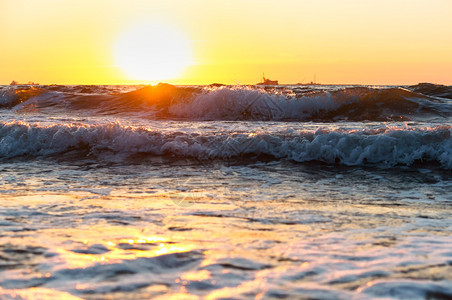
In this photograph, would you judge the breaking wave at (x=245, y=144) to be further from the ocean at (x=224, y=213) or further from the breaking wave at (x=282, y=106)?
the breaking wave at (x=282, y=106)

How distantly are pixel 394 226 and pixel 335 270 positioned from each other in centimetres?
119

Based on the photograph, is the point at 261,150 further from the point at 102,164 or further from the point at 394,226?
the point at 394,226

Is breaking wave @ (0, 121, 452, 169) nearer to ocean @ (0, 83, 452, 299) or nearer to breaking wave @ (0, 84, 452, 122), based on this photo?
ocean @ (0, 83, 452, 299)

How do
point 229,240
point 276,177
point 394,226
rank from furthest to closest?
point 276,177 < point 394,226 < point 229,240

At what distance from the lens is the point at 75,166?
22.1 ft

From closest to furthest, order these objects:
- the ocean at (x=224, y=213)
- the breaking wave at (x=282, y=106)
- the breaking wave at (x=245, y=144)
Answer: the ocean at (x=224, y=213), the breaking wave at (x=245, y=144), the breaking wave at (x=282, y=106)

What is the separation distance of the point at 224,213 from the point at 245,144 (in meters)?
3.97

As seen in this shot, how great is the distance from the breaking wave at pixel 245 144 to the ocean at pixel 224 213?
1.0 inches

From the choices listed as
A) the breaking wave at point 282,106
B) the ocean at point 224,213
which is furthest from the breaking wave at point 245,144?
the breaking wave at point 282,106

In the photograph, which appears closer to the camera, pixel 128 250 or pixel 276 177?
pixel 128 250

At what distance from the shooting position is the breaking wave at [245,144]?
273 inches

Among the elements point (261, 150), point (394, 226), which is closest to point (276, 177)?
point (261, 150)

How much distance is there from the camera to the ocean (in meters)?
2.19

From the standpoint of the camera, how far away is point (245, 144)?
24.9 feet
